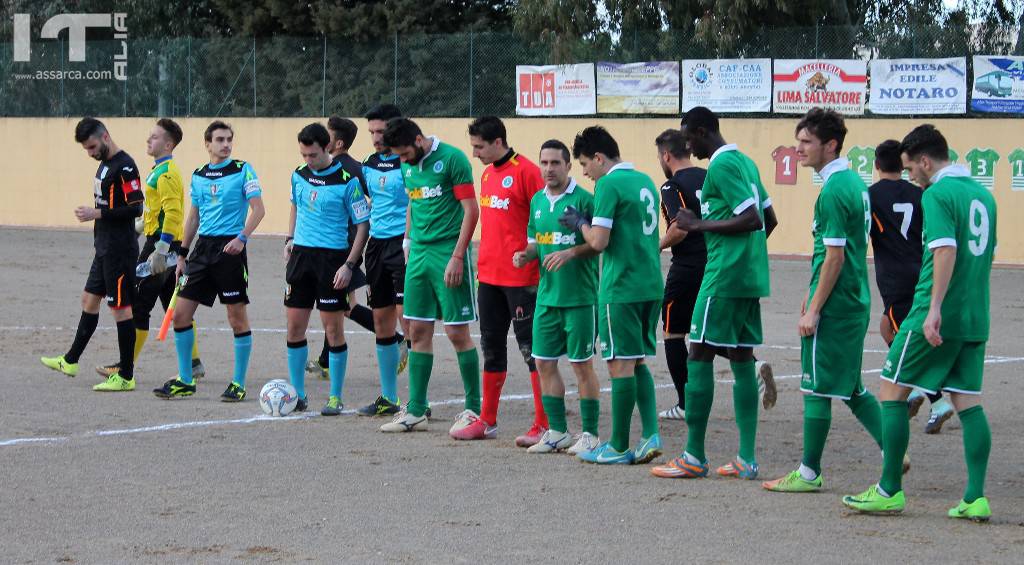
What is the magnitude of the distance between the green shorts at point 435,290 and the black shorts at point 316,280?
2.87 ft

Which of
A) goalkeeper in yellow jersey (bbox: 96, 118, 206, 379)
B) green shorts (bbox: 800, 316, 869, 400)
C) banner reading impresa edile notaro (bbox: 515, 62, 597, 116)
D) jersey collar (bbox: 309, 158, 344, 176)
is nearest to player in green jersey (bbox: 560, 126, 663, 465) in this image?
green shorts (bbox: 800, 316, 869, 400)

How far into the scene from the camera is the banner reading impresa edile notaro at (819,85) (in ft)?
80.6

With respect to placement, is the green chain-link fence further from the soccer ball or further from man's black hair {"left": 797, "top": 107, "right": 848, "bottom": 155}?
man's black hair {"left": 797, "top": 107, "right": 848, "bottom": 155}

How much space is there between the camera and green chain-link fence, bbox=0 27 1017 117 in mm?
25422

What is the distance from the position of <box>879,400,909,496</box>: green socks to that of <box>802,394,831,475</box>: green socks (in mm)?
463

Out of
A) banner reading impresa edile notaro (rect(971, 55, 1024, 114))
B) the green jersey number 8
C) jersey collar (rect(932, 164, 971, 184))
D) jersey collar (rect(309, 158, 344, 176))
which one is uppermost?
banner reading impresa edile notaro (rect(971, 55, 1024, 114))

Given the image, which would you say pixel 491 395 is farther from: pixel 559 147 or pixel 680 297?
pixel 559 147

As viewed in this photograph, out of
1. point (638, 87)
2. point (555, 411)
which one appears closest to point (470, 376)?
point (555, 411)

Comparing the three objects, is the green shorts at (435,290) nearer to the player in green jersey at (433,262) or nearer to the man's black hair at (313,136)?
the player in green jersey at (433,262)

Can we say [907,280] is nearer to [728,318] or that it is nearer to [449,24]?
[728,318]

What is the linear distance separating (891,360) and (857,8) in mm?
24458

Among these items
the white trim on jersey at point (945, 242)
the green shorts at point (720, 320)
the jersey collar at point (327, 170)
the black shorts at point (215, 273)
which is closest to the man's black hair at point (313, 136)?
the jersey collar at point (327, 170)

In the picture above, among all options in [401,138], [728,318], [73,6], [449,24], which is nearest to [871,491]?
[728,318]

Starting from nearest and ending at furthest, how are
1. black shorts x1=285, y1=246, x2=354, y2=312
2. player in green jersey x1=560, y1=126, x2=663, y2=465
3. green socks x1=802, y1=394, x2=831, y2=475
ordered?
green socks x1=802, y1=394, x2=831, y2=475
player in green jersey x1=560, y1=126, x2=663, y2=465
black shorts x1=285, y1=246, x2=354, y2=312
